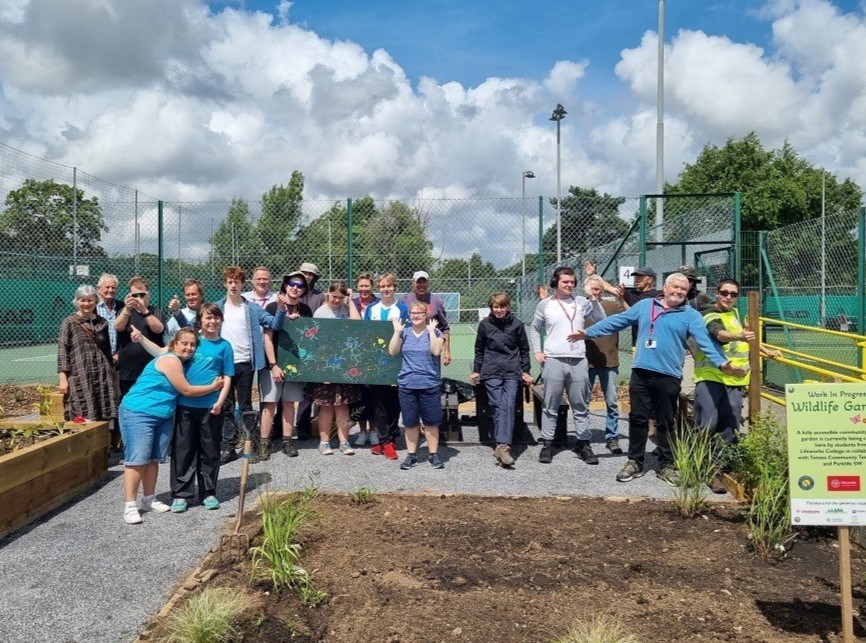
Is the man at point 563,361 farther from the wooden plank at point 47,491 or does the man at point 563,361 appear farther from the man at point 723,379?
the wooden plank at point 47,491

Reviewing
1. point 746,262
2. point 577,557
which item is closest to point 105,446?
point 577,557

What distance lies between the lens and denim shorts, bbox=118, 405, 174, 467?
5.06 metres

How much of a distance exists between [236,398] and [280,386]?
490mm

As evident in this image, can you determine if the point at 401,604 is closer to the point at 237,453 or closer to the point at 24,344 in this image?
the point at 237,453

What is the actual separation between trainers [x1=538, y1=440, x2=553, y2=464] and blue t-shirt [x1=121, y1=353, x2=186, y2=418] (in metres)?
3.53

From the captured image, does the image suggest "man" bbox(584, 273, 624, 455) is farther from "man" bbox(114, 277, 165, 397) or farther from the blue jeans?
"man" bbox(114, 277, 165, 397)

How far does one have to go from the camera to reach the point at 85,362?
6.43 m

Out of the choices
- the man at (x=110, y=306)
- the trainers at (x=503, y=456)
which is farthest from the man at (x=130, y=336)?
the trainers at (x=503, y=456)

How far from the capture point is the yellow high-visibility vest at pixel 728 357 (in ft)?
19.1

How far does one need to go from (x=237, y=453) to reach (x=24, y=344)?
11333 mm

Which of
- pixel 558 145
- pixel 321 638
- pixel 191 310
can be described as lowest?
pixel 321 638

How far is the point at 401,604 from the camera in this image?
3490 mm

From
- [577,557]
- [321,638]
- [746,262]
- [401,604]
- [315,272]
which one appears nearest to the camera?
[321,638]

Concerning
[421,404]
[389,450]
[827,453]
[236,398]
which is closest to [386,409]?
[389,450]
